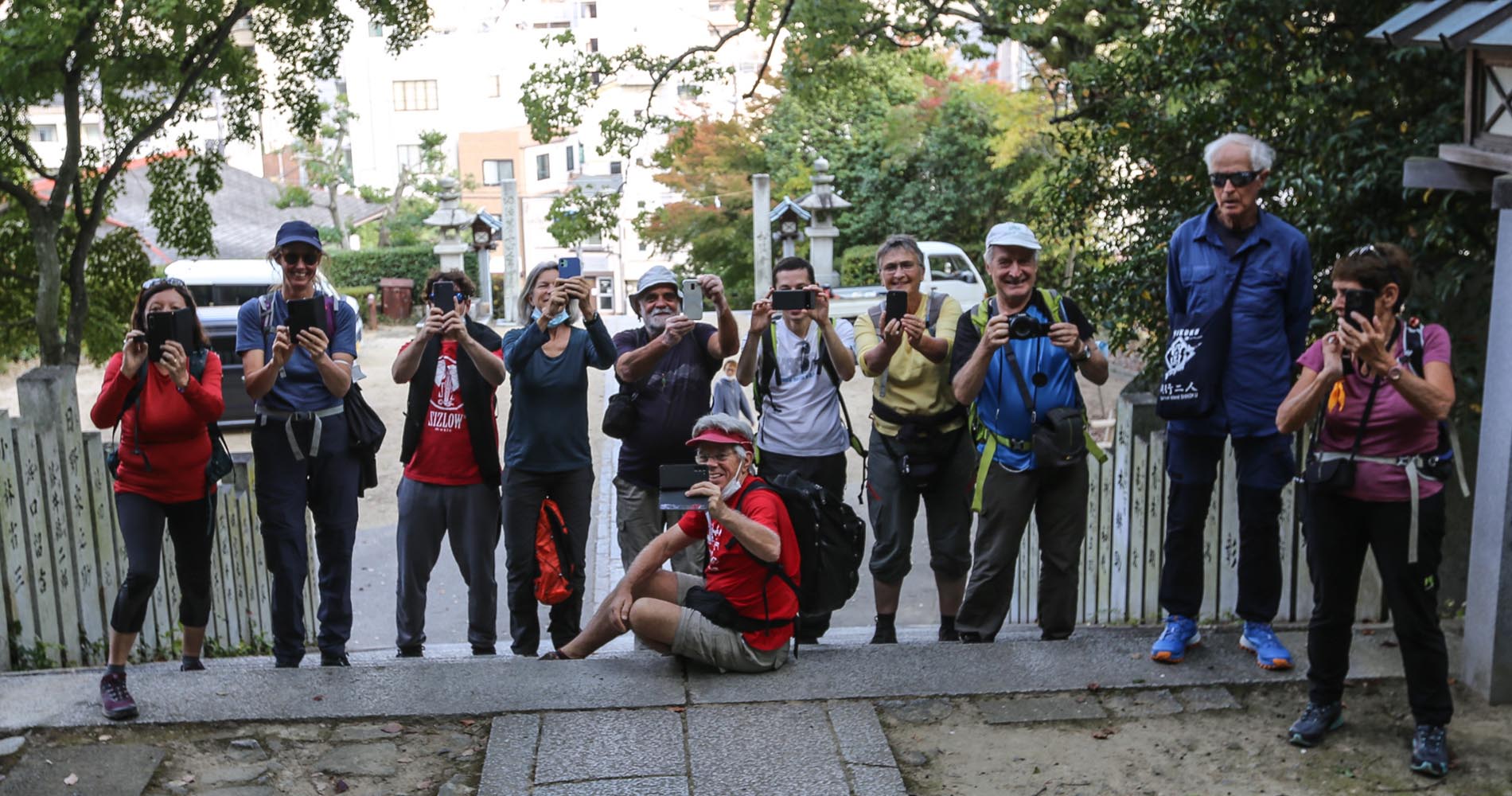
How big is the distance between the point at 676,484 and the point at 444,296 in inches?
47.2

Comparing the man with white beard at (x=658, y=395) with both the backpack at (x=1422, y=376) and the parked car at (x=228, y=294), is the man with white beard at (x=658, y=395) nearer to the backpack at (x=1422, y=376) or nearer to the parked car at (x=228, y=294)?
the backpack at (x=1422, y=376)

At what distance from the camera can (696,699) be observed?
4660 mm

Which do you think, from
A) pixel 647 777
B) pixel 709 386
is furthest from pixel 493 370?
pixel 647 777

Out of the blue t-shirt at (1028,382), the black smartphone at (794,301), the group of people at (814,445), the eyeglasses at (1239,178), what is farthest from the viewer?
the black smartphone at (794,301)

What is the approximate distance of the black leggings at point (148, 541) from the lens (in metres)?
4.67

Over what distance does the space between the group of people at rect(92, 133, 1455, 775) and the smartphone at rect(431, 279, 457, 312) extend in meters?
0.04

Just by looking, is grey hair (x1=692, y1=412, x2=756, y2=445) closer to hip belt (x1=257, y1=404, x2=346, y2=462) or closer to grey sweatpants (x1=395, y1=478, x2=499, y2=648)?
grey sweatpants (x1=395, y1=478, x2=499, y2=648)

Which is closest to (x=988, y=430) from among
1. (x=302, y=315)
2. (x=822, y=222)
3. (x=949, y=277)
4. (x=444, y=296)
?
(x=444, y=296)

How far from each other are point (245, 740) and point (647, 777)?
140 centimetres

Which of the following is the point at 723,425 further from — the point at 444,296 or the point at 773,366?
the point at 444,296

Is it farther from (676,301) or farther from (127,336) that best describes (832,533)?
(127,336)

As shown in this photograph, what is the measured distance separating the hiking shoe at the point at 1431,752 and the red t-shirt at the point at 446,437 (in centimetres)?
360

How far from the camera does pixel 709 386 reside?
19.7 ft

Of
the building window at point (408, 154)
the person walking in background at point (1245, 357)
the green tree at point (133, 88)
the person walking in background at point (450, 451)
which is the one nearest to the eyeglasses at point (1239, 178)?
the person walking in background at point (1245, 357)
